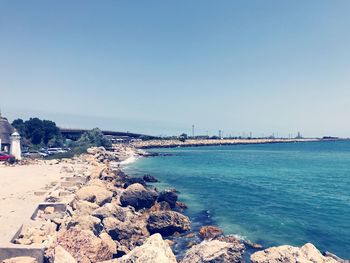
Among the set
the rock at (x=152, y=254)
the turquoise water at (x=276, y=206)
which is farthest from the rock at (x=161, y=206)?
the rock at (x=152, y=254)

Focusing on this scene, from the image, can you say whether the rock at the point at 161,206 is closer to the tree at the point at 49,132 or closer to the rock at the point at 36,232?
the rock at the point at 36,232

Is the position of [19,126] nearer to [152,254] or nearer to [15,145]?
[15,145]

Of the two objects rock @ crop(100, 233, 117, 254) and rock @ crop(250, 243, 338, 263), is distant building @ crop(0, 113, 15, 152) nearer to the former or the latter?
rock @ crop(100, 233, 117, 254)

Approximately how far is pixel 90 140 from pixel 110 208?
76729 mm

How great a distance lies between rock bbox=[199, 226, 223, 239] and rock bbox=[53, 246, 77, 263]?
9.72m

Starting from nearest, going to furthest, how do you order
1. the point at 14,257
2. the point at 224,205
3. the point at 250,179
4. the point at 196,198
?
the point at 14,257 → the point at 224,205 → the point at 196,198 → the point at 250,179

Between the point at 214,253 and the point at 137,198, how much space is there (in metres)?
13.7

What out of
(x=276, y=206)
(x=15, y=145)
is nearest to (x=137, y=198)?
(x=276, y=206)

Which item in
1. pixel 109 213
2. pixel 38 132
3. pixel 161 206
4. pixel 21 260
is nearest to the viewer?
pixel 21 260

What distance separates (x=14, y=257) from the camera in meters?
12.1

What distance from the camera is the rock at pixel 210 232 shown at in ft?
62.3

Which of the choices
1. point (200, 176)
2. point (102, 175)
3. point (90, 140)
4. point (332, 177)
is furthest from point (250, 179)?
point (90, 140)

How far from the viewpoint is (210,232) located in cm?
1939

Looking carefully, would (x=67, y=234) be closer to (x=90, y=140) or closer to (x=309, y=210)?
(x=309, y=210)
